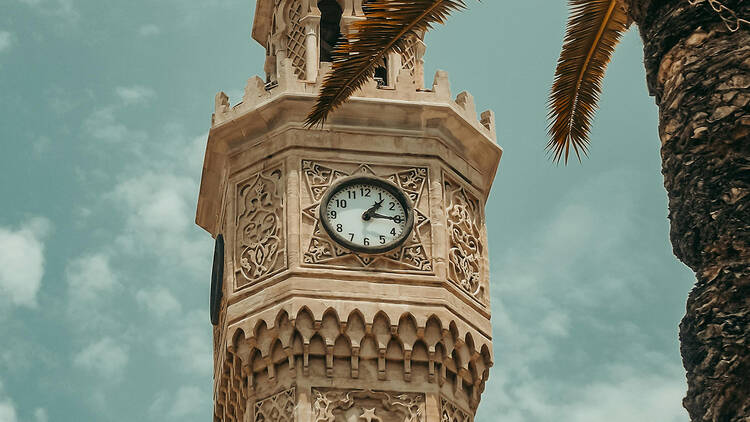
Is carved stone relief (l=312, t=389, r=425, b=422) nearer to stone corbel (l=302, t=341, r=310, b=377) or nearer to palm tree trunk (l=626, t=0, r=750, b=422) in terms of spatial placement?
stone corbel (l=302, t=341, r=310, b=377)

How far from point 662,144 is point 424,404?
14.5 metres

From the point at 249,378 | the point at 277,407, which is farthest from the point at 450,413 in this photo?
the point at 249,378

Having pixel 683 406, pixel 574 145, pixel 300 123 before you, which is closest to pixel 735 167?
pixel 683 406

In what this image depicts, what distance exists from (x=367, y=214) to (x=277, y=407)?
3056mm

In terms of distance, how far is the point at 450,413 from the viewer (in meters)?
22.7

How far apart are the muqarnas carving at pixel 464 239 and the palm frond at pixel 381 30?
864cm

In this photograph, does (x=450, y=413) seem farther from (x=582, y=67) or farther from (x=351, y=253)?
(x=582, y=67)

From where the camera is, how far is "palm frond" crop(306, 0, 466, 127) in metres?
14.2

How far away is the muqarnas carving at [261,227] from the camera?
23.1 meters

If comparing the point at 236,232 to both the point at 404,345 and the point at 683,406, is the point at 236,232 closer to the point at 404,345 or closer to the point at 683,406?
the point at 404,345

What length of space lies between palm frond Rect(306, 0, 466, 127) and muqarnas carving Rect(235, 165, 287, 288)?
814 cm

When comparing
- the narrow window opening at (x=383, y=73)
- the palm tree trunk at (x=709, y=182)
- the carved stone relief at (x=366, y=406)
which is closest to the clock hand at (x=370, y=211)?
the narrow window opening at (x=383, y=73)

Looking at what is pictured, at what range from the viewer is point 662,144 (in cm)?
826

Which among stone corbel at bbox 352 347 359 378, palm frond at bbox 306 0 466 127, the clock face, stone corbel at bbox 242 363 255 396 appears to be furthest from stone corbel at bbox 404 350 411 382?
palm frond at bbox 306 0 466 127
